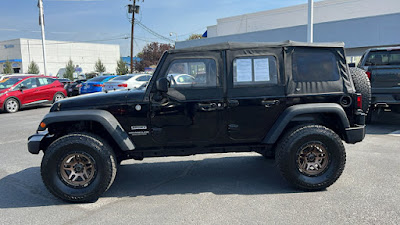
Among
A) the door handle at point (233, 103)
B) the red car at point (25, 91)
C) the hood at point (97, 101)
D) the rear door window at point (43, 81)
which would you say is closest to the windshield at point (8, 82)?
the red car at point (25, 91)

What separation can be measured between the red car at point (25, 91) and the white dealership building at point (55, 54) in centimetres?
4526

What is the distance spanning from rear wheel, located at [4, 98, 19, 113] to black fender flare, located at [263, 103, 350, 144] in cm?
1317

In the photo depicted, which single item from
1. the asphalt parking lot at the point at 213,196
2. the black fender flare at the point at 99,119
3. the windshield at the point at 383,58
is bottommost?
the asphalt parking lot at the point at 213,196

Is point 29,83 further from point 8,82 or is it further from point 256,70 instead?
point 256,70

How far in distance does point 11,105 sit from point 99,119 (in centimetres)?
1197

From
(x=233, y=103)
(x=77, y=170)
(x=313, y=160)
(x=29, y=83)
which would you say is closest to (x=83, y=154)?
(x=77, y=170)

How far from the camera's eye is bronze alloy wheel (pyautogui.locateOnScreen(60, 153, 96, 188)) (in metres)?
3.96

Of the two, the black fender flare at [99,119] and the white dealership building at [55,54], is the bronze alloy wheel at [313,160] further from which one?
the white dealership building at [55,54]

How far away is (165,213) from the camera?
3.58 metres

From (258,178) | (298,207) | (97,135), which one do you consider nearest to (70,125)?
(97,135)

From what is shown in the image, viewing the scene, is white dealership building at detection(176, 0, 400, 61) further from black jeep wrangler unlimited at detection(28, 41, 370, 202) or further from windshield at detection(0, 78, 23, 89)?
black jeep wrangler unlimited at detection(28, 41, 370, 202)

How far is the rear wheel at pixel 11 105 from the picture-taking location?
13320 millimetres

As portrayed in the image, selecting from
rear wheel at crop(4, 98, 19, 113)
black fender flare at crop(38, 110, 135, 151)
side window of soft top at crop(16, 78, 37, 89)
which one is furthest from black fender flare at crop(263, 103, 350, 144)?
side window of soft top at crop(16, 78, 37, 89)

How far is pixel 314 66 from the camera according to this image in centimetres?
420
